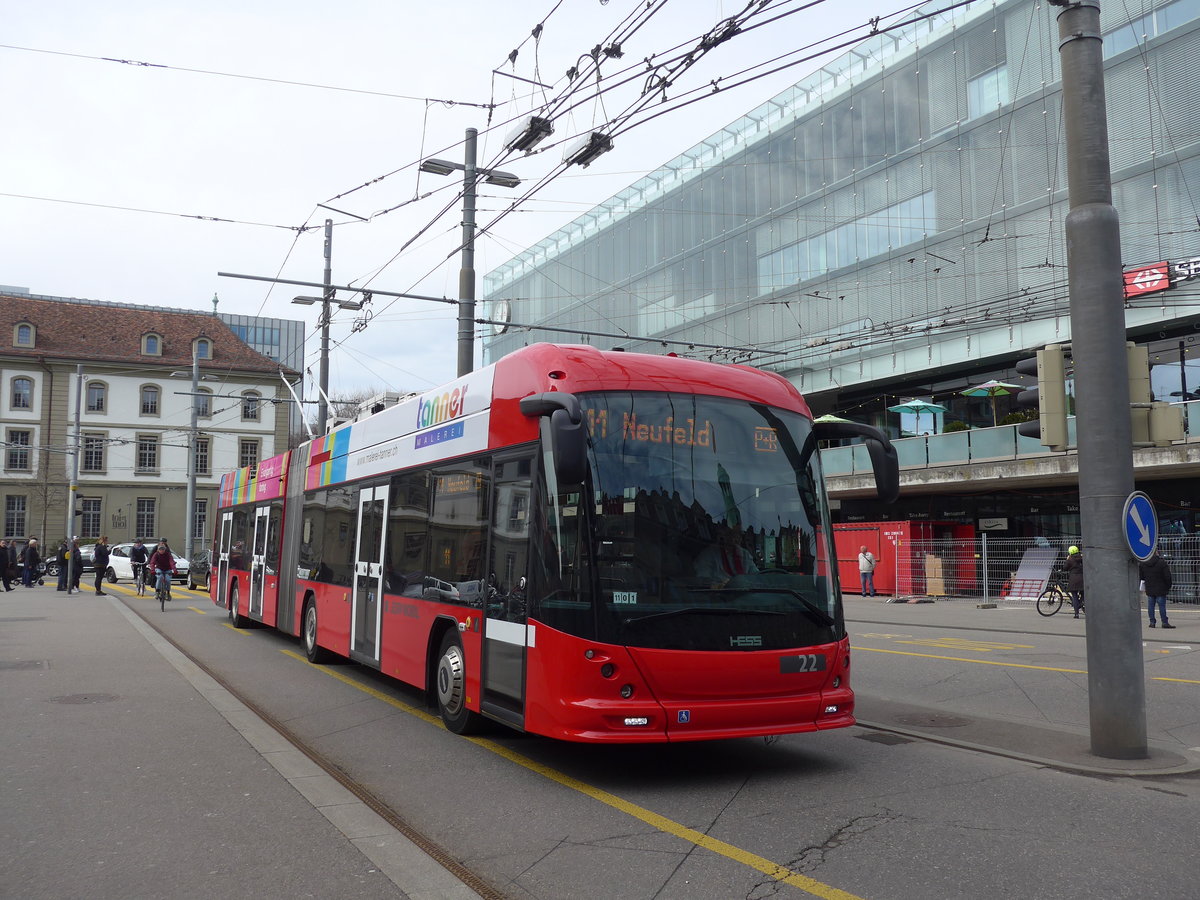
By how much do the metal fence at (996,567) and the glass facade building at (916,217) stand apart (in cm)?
557

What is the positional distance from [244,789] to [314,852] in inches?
61.8

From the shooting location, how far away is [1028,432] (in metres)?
8.73

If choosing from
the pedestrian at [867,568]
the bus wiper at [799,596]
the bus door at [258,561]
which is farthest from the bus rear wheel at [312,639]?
the pedestrian at [867,568]

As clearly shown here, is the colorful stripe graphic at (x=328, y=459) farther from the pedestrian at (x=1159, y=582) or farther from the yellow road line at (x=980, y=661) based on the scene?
the pedestrian at (x=1159, y=582)

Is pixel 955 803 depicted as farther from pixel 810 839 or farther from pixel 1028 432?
pixel 1028 432

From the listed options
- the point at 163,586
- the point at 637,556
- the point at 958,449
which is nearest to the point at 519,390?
the point at 637,556

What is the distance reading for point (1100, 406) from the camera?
26.3 ft

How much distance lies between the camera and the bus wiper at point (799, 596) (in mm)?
7039

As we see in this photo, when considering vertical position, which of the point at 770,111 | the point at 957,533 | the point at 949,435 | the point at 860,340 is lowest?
the point at 957,533

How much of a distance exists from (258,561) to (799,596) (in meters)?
12.5

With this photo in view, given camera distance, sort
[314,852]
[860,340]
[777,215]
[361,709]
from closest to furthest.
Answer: [314,852]
[361,709]
[860,340]
[777,215]

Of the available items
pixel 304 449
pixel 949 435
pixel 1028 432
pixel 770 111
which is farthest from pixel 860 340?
pixel 1028 432

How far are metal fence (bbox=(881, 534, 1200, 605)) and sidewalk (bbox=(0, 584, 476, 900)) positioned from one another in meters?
20.1

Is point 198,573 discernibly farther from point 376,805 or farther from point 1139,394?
point 1139,394
